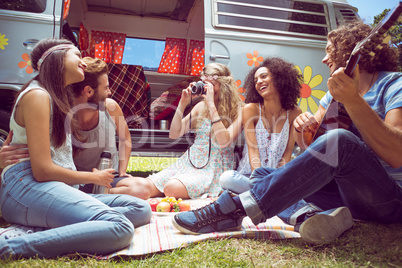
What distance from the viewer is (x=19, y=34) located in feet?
8.88

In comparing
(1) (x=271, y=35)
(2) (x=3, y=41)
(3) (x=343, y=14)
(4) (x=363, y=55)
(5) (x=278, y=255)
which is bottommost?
(5) (x=278, y=255)

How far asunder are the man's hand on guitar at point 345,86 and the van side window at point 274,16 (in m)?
2.10

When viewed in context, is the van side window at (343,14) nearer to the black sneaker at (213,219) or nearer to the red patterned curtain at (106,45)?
the black sneaker at (213,219)

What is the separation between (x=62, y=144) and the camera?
5.53 feet

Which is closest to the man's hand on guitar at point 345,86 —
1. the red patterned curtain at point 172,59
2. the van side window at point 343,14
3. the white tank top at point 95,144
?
the white tank top at point 95,144

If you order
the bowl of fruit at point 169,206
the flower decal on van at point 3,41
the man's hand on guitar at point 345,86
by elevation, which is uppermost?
the flower decal on van at point 3,41

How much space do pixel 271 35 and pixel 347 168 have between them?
2.25 metres

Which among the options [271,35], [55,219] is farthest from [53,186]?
[271,35]

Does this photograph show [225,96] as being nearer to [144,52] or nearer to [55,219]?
[55,219]

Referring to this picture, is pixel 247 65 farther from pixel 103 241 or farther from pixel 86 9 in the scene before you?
pixel 86 9

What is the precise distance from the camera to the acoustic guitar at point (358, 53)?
1168 mm

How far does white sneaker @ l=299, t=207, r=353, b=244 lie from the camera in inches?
59.4

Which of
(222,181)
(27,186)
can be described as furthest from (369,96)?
(27,186)

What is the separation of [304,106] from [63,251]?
273 cm
